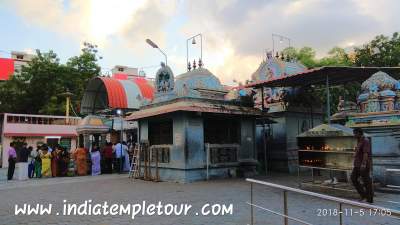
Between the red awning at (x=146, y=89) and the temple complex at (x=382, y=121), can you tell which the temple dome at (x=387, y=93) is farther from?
the red awning at (x=146, y=89)

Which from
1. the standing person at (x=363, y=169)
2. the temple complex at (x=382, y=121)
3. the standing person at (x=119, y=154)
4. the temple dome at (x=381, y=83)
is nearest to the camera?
the standing person at (x=363, y=169)

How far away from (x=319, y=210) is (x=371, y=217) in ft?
3.32

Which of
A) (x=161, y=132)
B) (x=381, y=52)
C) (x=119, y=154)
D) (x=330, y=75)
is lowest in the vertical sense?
(x=119, y=154)

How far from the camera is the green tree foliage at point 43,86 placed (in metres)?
31.5

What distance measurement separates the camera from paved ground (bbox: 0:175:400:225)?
22.9 ft

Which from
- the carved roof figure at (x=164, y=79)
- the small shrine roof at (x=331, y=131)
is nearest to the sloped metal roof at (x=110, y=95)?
the carved roof figure at (x=164, y=79)

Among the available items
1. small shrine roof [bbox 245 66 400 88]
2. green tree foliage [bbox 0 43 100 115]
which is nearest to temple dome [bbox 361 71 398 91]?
small shrine roof [bbox 245 66 400 88]

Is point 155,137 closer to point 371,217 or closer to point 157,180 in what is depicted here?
point 157,180

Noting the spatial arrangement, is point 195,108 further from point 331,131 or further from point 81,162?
point 81,162

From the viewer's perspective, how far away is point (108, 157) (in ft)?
63.4

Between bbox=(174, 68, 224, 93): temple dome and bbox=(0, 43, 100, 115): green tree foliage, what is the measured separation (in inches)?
744

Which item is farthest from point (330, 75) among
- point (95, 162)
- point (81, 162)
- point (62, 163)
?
point (62, 163)

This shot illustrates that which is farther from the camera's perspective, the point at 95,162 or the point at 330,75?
the point at 95,162

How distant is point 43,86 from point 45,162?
16112 mm
